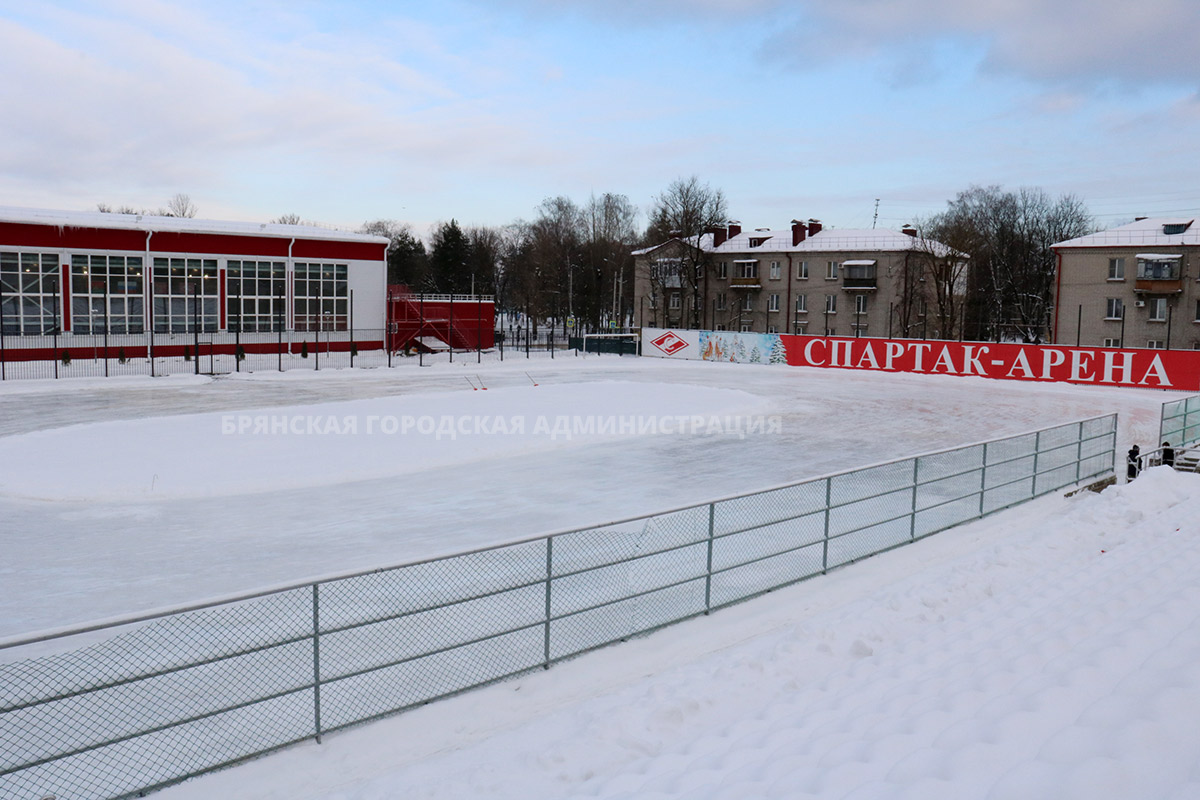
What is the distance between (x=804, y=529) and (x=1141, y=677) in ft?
19.7

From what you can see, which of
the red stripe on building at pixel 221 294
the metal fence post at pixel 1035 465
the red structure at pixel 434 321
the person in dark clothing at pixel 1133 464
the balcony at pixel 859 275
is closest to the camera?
the metal fence post at pixel 1035 465

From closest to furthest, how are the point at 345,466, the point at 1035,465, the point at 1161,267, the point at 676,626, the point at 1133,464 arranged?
the point at 676,626, the point at 1035,465, the point at 1133,464, the point at 345,466, the point at 1161,267

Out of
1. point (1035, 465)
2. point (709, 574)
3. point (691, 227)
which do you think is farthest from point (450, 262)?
point (709, 574)

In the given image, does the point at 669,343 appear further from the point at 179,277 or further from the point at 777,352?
the point at 179,277

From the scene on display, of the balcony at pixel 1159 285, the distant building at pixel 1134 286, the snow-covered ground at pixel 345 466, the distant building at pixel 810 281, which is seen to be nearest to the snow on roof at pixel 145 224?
the snow-covered ground at pixel 345 466

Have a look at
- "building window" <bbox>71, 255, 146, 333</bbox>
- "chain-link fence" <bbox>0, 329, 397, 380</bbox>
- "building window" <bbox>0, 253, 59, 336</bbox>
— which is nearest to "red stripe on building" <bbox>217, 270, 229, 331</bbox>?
"chain-link fence" <bbox>0, 329, 397, 380</bbox>

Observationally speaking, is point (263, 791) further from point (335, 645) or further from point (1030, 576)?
point (1030, 576)

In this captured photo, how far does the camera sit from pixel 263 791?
561 cm

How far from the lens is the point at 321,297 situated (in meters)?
47.6

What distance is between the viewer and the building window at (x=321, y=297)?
46.9 meters

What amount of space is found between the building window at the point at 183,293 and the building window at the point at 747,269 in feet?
135

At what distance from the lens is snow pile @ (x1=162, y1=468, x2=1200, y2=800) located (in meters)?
4.46

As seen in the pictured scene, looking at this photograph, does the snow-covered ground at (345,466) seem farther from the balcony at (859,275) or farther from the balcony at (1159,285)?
the balcony at (859,275)

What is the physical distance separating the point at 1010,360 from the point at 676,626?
3529 centimetres
